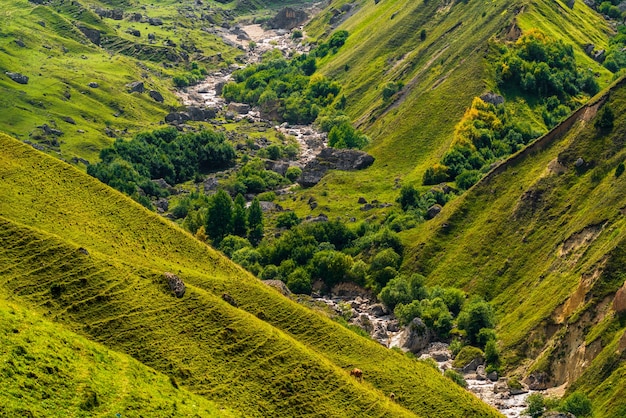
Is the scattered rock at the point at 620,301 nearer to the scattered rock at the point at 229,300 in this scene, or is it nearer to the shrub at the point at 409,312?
the shrub at the point at 409,312

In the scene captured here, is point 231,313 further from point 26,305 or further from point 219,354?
point 26,305

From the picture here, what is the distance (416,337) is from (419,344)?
4.28 feet

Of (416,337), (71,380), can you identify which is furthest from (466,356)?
(71,380)

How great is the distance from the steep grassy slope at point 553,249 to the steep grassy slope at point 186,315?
27487 millimetres

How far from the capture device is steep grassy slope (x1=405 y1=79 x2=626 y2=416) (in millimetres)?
129875

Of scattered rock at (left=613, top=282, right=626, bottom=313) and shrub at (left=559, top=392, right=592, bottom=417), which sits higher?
scattered rock at (left=613, top=282, right=626, bottom=313)

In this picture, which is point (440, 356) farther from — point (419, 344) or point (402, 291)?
point (402, 291)

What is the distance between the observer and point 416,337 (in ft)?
497

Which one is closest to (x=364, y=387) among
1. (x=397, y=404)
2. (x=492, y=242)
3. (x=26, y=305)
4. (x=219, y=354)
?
(x=397, y=404)

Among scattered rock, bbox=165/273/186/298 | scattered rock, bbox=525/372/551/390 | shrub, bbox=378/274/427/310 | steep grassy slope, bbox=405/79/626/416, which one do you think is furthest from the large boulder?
scattered rock, bbox=165/273/186/298

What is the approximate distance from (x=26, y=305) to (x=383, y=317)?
8341 cm

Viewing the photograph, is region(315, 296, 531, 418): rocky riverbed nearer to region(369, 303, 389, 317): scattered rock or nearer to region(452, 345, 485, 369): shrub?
region(369, 303, 389, 317): scattered rock

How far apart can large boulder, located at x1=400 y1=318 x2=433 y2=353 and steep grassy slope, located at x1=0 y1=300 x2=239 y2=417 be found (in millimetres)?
65632

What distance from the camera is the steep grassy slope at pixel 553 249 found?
129875 mm
